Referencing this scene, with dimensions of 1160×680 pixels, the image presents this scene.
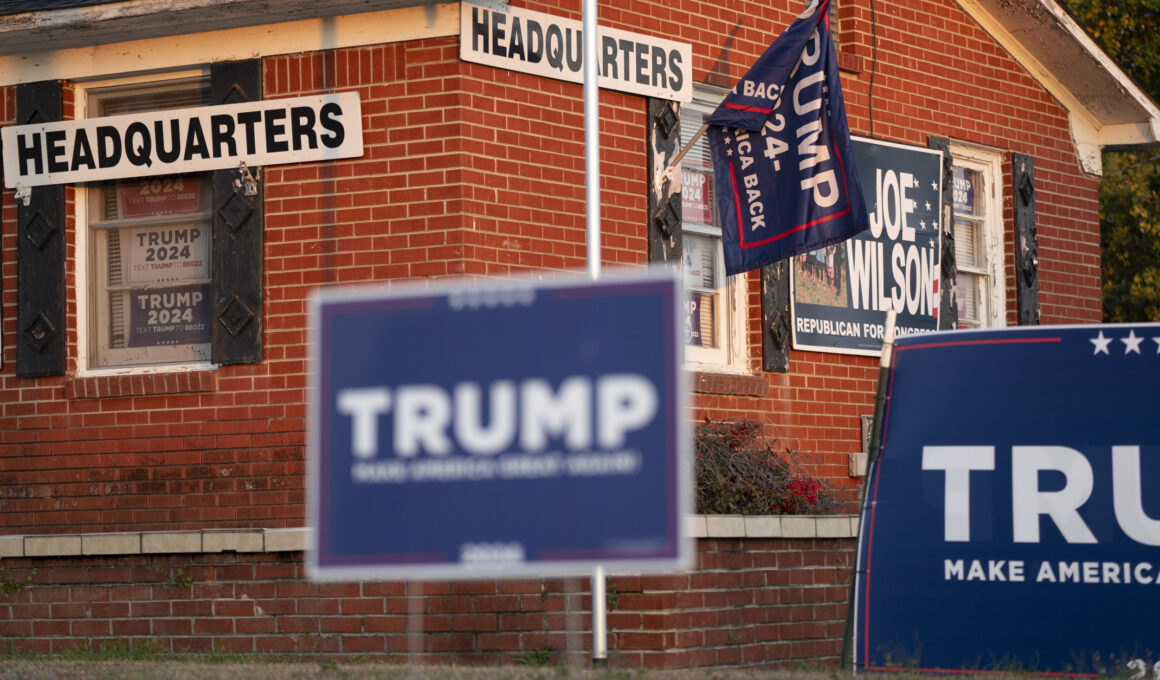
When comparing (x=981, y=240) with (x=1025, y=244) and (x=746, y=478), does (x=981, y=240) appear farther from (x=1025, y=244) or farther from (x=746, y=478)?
(x=746, y=478)

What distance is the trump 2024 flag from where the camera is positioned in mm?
11078

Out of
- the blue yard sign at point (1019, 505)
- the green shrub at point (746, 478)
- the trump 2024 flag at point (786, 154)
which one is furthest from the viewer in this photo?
the trump 2024 flag at point (786, 154)

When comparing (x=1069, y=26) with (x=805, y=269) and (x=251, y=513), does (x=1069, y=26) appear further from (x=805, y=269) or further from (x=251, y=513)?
(x=251, y=513)

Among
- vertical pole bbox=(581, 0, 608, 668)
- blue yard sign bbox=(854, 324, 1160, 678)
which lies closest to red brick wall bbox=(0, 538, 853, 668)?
vertical pole bbox=(581, 0, 608, 668)

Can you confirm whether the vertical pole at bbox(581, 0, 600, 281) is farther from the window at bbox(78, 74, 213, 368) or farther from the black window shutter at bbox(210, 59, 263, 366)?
the window at bbox(78, 74, 213, 368)

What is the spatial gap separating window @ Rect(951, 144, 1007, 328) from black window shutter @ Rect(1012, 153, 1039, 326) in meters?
0.13

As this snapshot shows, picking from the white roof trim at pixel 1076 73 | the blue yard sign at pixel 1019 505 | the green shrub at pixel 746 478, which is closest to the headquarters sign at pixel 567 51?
the green shrub at pixel 746 478

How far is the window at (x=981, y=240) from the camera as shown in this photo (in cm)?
1412

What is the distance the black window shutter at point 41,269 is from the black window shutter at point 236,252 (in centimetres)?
108

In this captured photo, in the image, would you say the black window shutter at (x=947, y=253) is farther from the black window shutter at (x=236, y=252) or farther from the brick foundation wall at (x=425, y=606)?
the black window shutter at (x=236, y=252)

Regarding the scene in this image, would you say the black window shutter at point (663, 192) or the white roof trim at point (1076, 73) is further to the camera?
the white roof trim at point (1076, 73)

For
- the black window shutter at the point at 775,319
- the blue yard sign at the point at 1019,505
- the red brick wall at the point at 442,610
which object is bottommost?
the red brick wall at the point at 442,610

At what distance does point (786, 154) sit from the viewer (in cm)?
1120

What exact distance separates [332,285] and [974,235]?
6.23 meters
